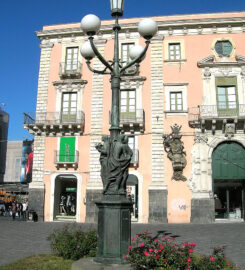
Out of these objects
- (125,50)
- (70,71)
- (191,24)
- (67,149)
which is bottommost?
(67,149)

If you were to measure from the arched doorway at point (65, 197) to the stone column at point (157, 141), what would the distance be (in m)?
5.60

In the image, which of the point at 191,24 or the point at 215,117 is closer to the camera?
the point at 215,117

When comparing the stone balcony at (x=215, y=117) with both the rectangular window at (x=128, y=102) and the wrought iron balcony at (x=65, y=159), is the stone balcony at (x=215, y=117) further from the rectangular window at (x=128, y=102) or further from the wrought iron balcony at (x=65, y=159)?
the wrought iron balcony at (x=65, y=159)

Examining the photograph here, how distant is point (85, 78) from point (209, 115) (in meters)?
8.82

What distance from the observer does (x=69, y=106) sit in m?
22.1

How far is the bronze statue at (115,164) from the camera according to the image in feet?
23.7

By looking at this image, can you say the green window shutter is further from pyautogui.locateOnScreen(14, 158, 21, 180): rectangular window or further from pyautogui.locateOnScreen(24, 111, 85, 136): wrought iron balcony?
pyautogui.locateOnScreen(14, 158, 21, 180): rectangular window

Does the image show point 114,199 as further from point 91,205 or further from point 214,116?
point 214,116

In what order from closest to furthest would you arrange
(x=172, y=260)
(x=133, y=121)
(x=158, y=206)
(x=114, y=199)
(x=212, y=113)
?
(x=172, y=260) → (x=114, y=199) → (x=158, y=206) → (x=212, y=113) → (x=133, y=121)

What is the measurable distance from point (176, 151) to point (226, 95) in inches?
199

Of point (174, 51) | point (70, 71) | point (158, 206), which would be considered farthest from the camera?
point (70, 71)

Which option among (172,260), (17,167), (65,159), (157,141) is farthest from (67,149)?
(17,167)

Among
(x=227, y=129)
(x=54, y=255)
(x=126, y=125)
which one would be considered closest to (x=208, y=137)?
(x=227, y=129)

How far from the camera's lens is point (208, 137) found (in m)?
20.3
